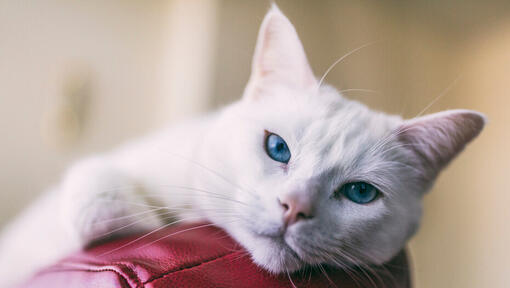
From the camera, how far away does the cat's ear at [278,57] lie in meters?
0.79

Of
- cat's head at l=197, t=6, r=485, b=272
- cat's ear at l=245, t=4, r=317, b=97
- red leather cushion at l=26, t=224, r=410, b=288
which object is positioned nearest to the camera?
red leather cushion at l=26, t=224, r=410, b=288

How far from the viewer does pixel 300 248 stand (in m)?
0.66

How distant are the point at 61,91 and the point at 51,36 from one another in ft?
0.94

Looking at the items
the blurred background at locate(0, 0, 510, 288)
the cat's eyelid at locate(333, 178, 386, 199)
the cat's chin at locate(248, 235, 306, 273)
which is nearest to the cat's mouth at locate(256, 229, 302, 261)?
the cat's chin at locate(248, 235, 306, 273)

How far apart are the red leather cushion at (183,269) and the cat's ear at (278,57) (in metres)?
0.35

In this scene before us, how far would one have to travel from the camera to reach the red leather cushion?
554 mm

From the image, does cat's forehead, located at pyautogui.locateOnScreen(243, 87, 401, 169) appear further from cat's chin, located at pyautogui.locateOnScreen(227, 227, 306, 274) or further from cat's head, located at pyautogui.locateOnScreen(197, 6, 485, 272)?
cat's chin, located at pyautogui.locateOnScreen(227, 227, 306, 274)

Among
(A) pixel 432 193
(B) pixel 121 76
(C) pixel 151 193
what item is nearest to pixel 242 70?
(C) pixel 151 193

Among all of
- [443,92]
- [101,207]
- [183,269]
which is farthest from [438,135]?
[101,207]

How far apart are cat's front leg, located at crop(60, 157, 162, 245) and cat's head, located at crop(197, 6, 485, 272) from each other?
196mm

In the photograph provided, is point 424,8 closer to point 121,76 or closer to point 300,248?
point 300,248

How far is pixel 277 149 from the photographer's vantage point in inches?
30.5

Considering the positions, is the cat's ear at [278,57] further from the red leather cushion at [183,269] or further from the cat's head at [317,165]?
the red leather cushion at [183,269]

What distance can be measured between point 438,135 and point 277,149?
0.30 metres
